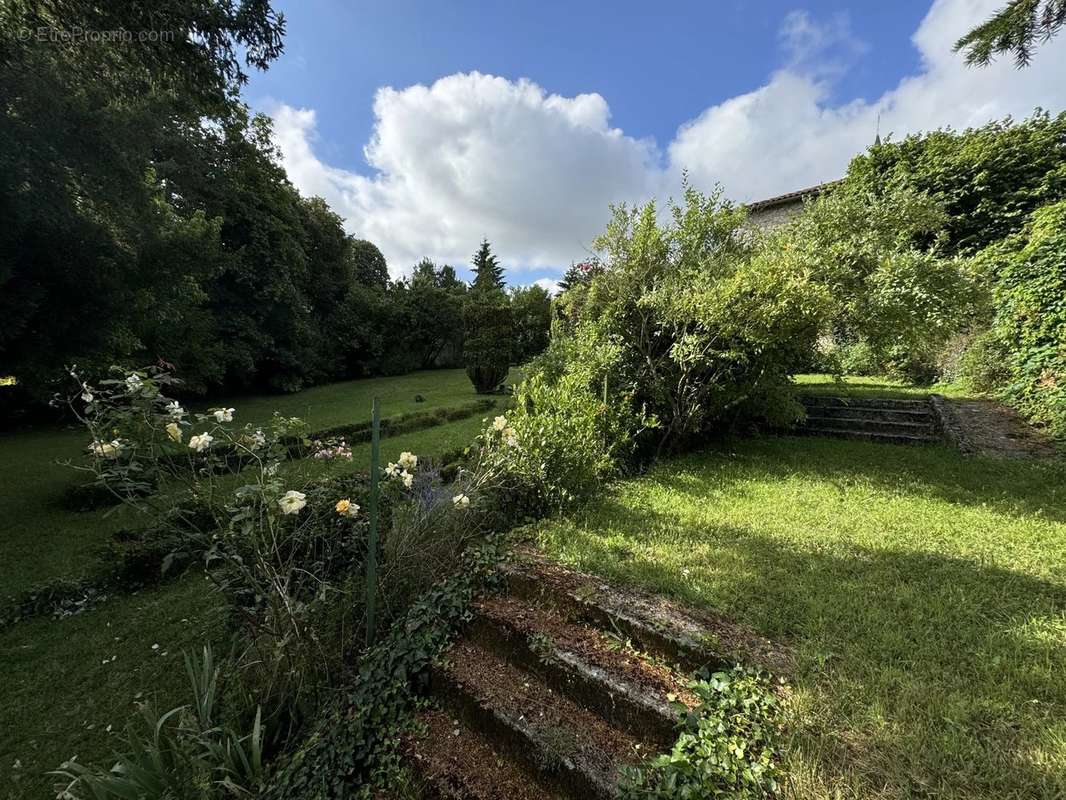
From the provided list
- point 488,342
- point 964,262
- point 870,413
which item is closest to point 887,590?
point 964,262

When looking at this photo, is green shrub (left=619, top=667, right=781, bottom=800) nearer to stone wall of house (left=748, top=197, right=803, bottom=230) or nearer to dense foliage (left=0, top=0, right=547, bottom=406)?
dense foliage (left=0, top=0, right=547, bottom=406)

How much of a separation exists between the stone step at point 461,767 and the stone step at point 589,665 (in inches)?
14.6

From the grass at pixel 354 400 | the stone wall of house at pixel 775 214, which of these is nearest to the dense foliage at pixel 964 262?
the stone wall of house at pixel 775 214

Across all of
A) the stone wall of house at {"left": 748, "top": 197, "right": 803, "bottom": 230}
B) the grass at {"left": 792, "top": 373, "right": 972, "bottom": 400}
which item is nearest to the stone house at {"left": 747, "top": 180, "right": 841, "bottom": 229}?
the stone wall of house at {"left": 748, "top": 197, "right": 803, "bottom": 230}

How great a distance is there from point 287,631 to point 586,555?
1833 mm

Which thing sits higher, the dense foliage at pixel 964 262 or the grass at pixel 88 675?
the dense foliage at pixel 964 262

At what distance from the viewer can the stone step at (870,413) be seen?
6355mm

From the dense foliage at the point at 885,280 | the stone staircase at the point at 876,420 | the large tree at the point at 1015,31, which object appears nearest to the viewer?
the large tree at the point at 1015,31

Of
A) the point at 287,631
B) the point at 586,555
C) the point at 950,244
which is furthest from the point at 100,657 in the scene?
the point at 950,244

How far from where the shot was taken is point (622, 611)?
7.26 feet

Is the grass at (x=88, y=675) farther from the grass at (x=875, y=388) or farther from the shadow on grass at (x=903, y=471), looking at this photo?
the grass at (x=875, y=388)

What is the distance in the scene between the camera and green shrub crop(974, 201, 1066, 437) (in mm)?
5332

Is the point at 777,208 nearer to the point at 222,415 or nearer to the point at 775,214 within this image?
the point at 775,214

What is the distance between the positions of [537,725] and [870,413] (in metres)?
7.47
